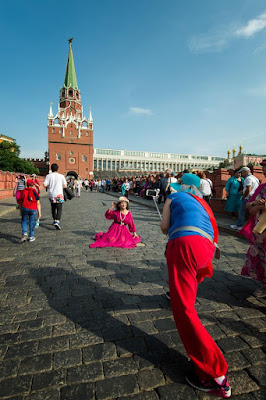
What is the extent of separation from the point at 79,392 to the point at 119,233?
4.00 m

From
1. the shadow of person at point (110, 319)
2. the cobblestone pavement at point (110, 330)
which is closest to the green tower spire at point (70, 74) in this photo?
the cobblestone pavement at point (110, 330)

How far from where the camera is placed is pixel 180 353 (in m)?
2.08

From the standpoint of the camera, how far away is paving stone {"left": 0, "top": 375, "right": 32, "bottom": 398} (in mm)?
1677

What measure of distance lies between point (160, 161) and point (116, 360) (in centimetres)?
10946

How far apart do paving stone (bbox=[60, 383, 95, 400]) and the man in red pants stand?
0.75 meters

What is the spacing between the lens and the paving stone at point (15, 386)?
5.50 ft

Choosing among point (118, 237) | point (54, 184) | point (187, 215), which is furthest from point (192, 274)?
point (54, 184)

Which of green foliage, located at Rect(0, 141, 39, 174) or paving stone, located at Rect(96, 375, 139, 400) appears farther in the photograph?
green foliage, located at Rect(0, 141, 39, 174)

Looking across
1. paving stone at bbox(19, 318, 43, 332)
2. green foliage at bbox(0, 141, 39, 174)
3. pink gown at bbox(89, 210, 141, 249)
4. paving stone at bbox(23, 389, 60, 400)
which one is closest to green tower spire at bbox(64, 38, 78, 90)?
green foliage at bbox(0, 141, 39, 174)

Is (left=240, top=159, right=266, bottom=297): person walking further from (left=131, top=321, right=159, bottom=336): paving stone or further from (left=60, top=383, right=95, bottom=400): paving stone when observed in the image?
(left=60, top=383, right=95, bottom=400): paving stone

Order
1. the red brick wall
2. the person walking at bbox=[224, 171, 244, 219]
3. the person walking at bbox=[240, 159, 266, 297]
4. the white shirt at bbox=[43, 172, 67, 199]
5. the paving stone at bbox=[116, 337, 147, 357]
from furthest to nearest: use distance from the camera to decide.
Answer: the red brick wall, the person walking at bbox=[224, 171, 244, 219], the white shirt at bbox=[43, 172, 67, 199], the person walking at bbox=[240, 159, 266, 297], the paving stone at bbox=[116, 337, 147, 357]

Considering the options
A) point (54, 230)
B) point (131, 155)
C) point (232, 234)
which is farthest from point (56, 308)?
point (131, 155)

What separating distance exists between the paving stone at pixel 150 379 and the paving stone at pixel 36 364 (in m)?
0.77

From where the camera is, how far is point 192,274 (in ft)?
6.08
